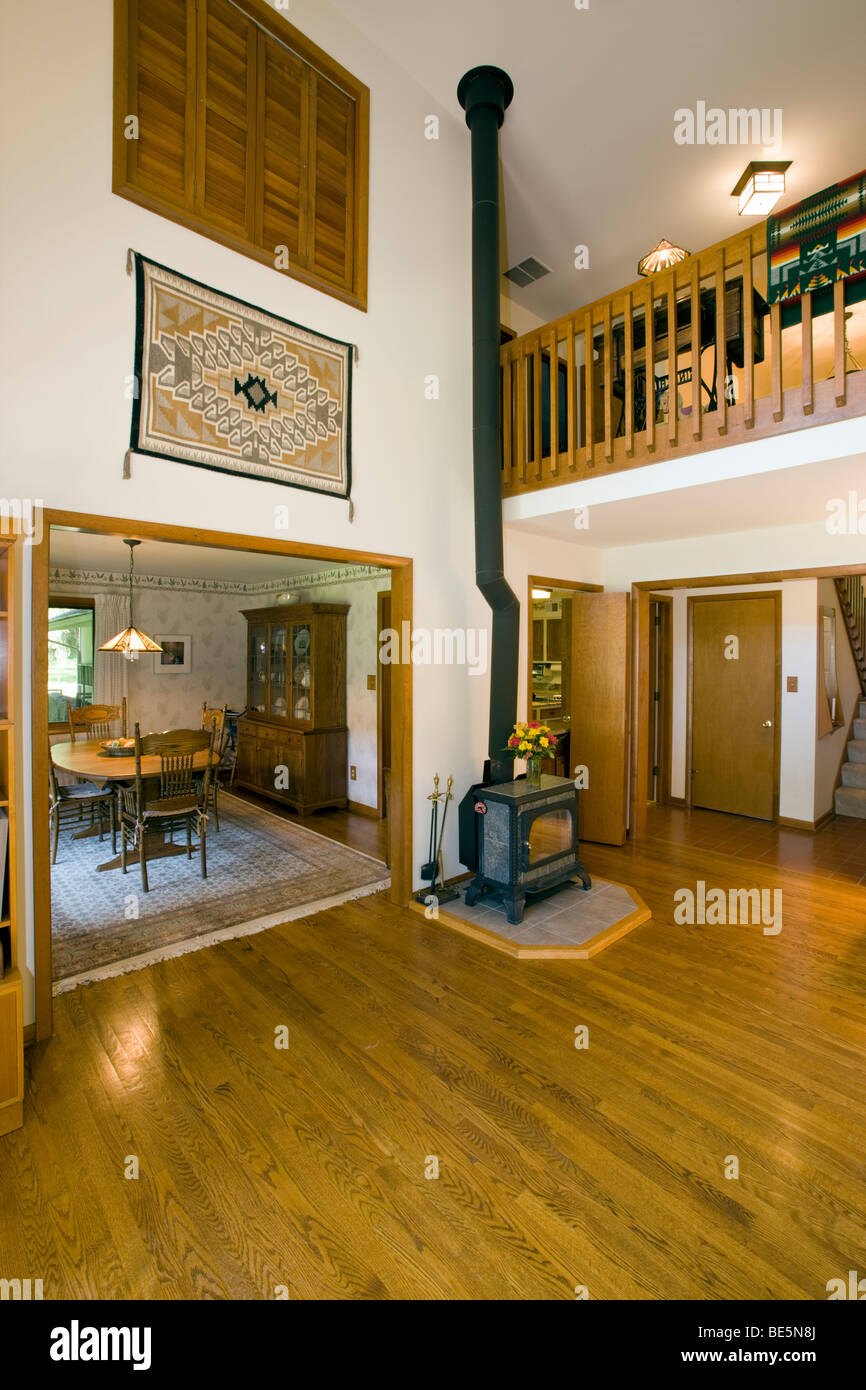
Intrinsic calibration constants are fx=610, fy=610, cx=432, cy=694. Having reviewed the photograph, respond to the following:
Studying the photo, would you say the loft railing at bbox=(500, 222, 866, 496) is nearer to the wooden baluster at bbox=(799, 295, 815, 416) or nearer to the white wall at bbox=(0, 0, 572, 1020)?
the wooden baluster at bbox=(799, 295, 815, 416)


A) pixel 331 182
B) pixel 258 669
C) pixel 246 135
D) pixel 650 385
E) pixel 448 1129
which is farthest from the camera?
pixel 258 669

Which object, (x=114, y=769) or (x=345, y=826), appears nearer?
(x=114, y=769)

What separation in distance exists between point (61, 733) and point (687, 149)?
7602mm

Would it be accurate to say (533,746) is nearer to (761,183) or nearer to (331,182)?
(331,182)

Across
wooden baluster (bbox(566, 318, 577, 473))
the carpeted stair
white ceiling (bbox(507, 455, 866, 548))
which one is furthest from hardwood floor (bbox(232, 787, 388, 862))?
the carpeted stair

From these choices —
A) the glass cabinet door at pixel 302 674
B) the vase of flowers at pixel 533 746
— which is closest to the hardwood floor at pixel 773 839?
the vase of flowers at pixel 533 746

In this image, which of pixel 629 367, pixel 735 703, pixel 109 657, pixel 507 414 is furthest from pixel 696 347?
pixel 109 657

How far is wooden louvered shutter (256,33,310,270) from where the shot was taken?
309cm

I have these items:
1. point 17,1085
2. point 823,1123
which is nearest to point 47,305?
point 17,1085

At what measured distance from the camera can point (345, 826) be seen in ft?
18.6

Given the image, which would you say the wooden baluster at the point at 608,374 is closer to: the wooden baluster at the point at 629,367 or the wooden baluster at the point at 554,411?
the wooden baluster at the point at 629,367

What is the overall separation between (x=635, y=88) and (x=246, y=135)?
2453 mm

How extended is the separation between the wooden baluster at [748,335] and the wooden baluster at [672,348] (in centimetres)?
32

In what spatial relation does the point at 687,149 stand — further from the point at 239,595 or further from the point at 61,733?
the point at 61,733
